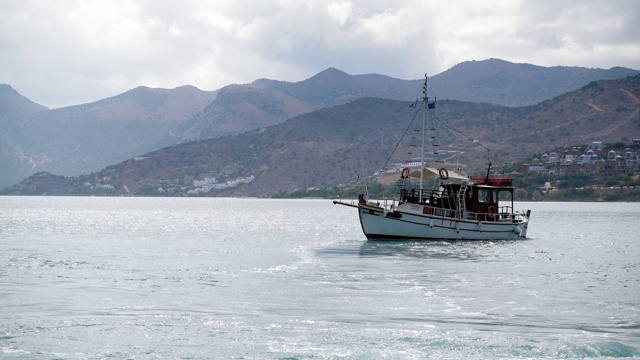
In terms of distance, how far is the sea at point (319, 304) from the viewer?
2305 centimetres

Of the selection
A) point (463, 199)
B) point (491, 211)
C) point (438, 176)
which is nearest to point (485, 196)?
point (491, 211)

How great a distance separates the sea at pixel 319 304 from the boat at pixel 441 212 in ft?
15.1

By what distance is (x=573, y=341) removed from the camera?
78.7ft

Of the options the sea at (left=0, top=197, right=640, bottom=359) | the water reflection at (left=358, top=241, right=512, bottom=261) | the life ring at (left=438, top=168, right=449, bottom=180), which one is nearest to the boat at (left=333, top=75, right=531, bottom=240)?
the life ring at (left=438, top=168, right=449, bottom=180)

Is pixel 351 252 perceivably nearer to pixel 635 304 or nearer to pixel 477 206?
pixel 477 206

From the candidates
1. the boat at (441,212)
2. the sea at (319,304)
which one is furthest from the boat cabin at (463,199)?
the sea at (319,304)

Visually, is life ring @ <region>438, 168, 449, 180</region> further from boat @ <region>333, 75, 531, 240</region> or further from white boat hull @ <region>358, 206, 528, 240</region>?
white boat hull @ <region>358, 206, 528, 240</region>

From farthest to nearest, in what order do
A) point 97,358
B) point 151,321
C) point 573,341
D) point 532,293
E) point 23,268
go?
point 23,268, point 532,293, point 151,321, point 573,341, point 97,358

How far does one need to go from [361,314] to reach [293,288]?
24.5 ft

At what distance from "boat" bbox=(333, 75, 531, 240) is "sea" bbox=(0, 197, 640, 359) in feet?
15.1

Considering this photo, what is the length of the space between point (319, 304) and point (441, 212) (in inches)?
1320

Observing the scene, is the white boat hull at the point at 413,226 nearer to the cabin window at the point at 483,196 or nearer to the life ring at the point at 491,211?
the life ring at the point at 491,211

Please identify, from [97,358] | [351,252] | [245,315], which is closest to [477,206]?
[351,252]

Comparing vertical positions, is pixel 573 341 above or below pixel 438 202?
below
